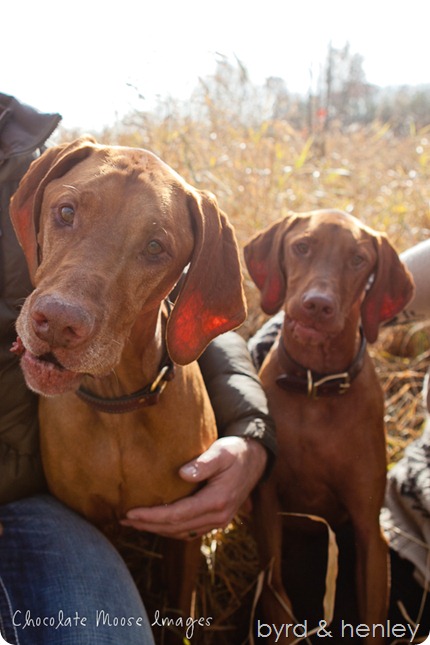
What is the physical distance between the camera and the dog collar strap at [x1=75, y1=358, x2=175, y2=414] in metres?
2.23

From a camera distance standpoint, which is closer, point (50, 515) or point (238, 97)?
point (50, 515)

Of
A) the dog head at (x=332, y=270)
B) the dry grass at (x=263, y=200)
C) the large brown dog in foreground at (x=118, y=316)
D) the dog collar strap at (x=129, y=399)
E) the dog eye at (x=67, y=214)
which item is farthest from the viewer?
the dry grass at (x=263, y=200)

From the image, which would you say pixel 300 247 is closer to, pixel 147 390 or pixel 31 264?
pixel 147 390

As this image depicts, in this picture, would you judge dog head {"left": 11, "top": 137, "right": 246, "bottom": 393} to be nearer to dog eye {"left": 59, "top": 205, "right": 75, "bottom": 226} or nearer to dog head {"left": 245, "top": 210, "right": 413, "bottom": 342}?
dog eye {"left": 59, "top": 205, "right": 75, "bottom": 226}

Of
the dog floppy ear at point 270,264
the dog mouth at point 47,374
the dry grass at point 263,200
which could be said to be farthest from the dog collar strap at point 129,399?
the dry grass at point 263,200

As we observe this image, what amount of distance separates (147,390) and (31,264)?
1.76 feet

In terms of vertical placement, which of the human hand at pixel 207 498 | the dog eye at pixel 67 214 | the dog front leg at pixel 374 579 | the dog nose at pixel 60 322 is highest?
the dog eye at pixel 67 214

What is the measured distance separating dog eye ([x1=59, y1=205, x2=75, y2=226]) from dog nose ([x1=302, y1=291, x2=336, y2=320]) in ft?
3.38

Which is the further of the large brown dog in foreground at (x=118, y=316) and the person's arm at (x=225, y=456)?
the person's arm at (x=225, y=456)

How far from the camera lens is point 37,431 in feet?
7.89

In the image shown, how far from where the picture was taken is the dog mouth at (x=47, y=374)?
183 cm

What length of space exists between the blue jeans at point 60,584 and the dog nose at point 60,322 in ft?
2.71

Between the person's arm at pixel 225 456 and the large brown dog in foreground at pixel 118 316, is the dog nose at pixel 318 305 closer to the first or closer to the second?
the person's arm at pixel 225 456

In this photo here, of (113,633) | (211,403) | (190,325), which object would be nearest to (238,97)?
(211,403)
